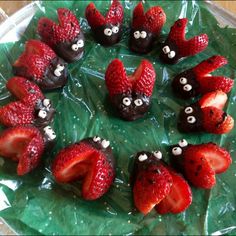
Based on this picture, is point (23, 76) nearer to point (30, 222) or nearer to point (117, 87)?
point (117, 87)

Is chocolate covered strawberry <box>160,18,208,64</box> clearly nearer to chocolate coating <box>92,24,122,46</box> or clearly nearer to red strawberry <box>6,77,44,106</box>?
chocolate coating <box>92,24,122,46</box>

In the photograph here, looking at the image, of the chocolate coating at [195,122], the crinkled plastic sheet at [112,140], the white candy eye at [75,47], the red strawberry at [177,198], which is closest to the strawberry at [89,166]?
the crinkled plastic sheet at [112,140]

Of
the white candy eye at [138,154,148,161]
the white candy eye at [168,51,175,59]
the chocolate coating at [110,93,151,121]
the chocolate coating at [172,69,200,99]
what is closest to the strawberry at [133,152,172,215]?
the white candy eye at [138,154,148,161]

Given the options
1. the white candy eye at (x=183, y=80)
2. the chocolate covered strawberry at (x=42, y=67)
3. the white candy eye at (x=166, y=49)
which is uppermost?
the chocolate covered strawberry at (x=42, y=67)

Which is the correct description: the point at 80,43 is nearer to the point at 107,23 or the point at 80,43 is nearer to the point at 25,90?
the point at 107,23

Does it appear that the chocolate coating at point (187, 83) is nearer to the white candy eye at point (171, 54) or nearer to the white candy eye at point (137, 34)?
the white candy eye at point (171, 54)

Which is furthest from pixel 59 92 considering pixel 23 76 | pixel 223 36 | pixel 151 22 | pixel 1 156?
pixel 223 36
